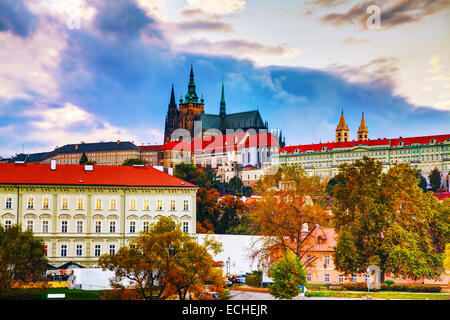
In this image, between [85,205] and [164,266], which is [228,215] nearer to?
[85,205]

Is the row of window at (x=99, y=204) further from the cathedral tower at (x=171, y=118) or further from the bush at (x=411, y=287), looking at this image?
the cathedral tower at (x=171, y=118)

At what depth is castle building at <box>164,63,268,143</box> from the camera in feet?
515

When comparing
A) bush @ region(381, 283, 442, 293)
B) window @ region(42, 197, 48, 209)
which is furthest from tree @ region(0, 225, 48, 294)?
bush @ region(381, 283, 442, 293)

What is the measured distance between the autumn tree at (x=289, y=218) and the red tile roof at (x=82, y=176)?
5.78 metres

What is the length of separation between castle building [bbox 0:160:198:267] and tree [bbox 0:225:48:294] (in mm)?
7609

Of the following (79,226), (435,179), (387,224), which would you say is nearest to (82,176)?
(79,226)

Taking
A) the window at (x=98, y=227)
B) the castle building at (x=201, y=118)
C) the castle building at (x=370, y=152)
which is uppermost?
the castle building at (x=201, y=118)

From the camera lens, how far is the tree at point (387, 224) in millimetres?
42969

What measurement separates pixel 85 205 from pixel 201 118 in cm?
11434

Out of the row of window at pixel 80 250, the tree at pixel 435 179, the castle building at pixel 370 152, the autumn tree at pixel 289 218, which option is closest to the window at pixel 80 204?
the row of window at pixel 80 250

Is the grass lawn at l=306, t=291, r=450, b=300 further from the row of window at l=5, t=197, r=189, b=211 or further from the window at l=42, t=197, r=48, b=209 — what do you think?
the window at l=42, t=197, r=48, b=209

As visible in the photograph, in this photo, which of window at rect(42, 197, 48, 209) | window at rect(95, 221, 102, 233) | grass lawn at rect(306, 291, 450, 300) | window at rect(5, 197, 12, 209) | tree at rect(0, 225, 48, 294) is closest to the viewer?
tree at rect(0, 225, 48, 294)

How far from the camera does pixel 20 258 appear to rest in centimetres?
3653
